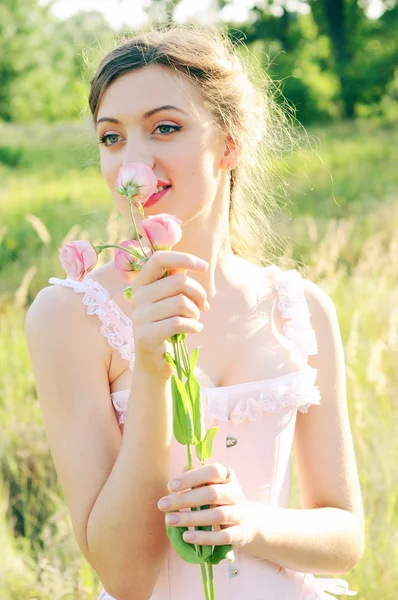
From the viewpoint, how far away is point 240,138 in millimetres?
1893

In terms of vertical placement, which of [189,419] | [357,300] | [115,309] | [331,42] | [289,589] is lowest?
[289,589]

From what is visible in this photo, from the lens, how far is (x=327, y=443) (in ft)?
5.98

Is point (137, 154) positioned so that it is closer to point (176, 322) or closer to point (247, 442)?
point (176, 322)

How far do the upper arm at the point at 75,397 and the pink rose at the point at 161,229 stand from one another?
49 centimetres

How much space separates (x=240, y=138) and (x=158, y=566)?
3.19 feet

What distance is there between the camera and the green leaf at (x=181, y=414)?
122cm

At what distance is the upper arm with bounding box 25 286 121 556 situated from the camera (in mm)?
1558

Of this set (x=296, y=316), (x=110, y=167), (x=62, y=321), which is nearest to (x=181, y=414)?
(x=62, y=321)

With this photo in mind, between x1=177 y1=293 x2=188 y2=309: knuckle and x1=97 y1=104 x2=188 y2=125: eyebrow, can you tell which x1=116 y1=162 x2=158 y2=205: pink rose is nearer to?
x1=177 y1=293 x2=188 y2=309: knuckle

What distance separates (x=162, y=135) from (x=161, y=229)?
48cm

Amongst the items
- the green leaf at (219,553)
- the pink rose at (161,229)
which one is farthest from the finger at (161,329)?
the green leaf at (219,553)

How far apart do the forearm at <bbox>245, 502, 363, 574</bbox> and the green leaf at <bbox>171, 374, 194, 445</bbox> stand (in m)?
0.30

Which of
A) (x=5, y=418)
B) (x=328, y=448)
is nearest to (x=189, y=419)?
(x=328, y=448)

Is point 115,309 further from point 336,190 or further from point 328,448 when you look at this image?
point 336,190
